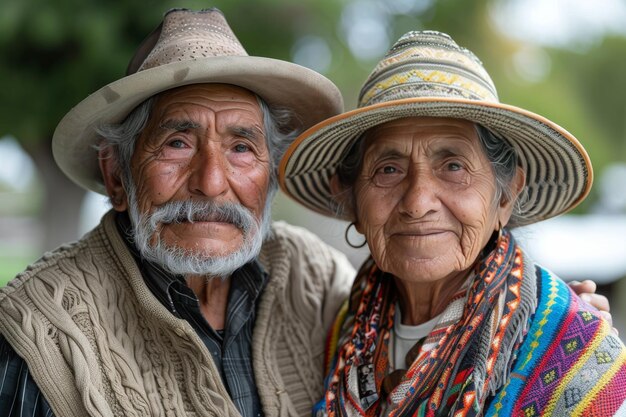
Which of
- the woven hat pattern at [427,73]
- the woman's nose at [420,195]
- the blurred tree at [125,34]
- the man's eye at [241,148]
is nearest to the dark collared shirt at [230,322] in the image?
Result: the man's eye at [241,148]

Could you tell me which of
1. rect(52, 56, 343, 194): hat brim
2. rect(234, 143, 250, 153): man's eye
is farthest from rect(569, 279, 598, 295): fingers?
rect(234, 143, 250, 153): man's eye

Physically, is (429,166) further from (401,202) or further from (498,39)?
(498,39)

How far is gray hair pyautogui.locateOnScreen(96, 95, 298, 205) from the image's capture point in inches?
99.6

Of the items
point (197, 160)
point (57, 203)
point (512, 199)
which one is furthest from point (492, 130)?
point (57, 203)

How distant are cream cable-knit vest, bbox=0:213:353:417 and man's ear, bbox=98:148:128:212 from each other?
0.12 meters

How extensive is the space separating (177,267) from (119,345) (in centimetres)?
33

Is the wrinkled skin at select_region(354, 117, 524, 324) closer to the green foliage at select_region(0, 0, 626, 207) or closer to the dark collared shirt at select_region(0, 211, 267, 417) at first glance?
the dark collared shirt at select_region(0, 211, 267, 417)

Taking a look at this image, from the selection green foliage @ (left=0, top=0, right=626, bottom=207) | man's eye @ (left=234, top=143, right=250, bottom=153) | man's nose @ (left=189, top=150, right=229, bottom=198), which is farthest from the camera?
green foliage @ (left=0, top=0, right=626, bottom=207)

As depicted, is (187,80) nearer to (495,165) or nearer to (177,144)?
(177,144)

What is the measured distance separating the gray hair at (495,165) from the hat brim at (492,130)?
0.03 metres

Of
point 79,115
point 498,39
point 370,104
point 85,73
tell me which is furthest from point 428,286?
point 498,39

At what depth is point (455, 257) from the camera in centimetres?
228

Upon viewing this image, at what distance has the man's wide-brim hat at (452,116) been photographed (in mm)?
2189

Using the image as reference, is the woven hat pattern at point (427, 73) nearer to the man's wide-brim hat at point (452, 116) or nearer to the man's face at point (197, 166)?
the man's wide-brim hat at point (452, 116)
